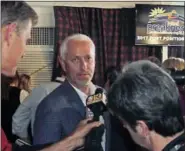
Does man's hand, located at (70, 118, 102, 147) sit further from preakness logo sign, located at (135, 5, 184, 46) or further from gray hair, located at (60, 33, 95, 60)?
preakness logo sign, located at (135, 5, 184, 46)

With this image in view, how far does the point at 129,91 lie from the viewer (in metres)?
0.86

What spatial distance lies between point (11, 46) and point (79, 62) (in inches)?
18.4

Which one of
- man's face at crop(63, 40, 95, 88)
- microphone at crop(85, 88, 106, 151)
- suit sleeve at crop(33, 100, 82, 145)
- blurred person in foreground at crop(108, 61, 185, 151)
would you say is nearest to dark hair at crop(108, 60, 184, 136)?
blurred person in foreground at crop(108, 61, 185, 151)

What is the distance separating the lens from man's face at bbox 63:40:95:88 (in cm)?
133

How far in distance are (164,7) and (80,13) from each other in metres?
0.73

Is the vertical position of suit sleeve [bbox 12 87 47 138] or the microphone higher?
the microphone

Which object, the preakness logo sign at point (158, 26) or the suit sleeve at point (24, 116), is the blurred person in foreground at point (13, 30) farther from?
the preakness logo sign at point (158, 26)

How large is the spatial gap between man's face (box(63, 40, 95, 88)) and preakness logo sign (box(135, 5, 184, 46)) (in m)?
2.04

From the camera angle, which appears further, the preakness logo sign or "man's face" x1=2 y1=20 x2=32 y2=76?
the preakness logo sign

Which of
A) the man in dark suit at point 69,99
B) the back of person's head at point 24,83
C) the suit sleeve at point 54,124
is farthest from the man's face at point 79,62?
the back of person's head at point 24,83

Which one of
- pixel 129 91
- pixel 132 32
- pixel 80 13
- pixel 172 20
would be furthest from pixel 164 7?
pixel 129 91

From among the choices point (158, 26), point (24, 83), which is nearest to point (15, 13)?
point (24, 83)

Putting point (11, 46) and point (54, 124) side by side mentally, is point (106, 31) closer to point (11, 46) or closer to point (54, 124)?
point (54, 124)

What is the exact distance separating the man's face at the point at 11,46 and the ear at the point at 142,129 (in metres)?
0.31
